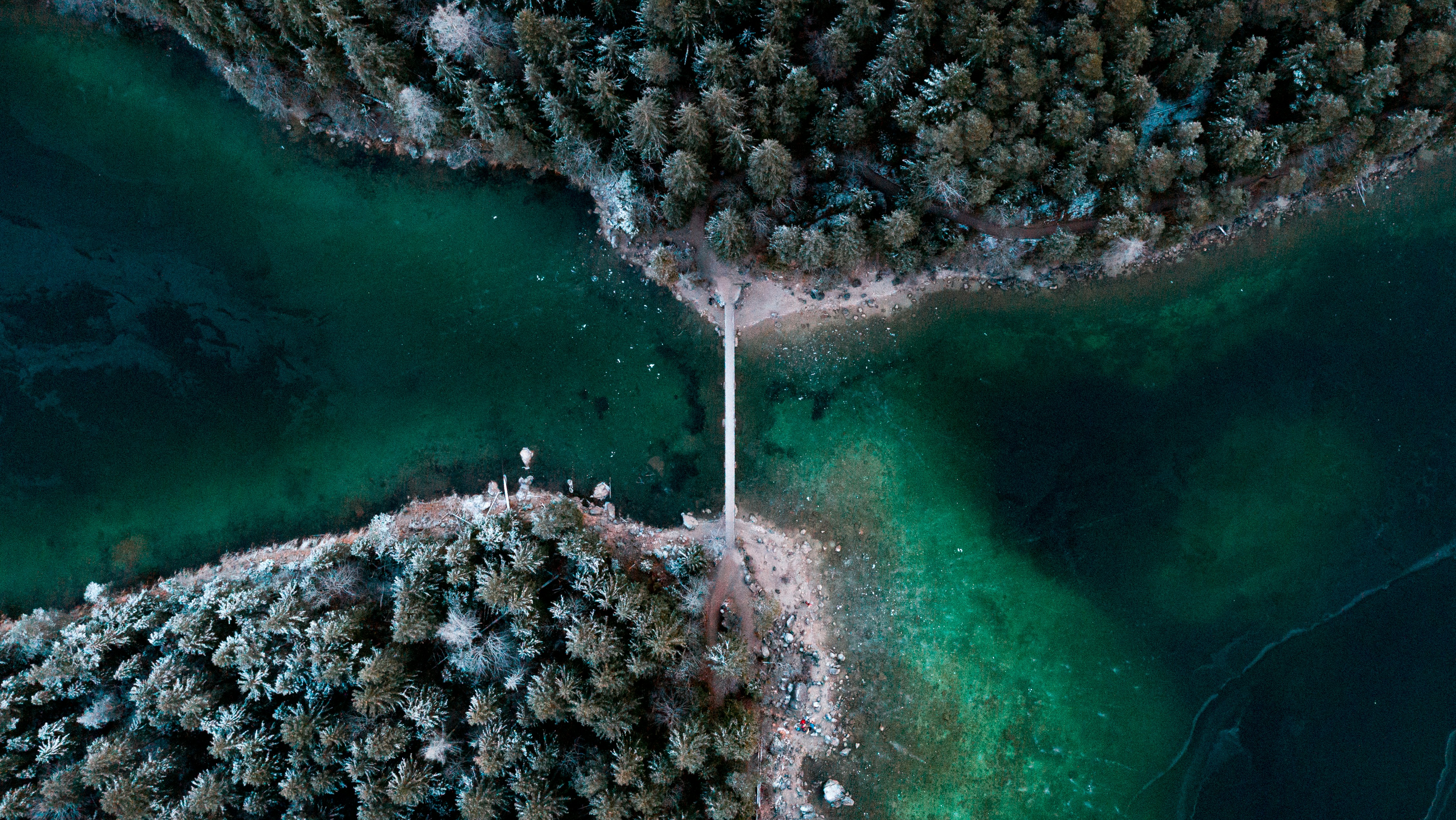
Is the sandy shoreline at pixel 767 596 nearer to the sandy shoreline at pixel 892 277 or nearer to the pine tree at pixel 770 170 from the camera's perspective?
the sandy shoreline at pixel 892 277

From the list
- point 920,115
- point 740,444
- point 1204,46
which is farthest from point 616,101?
point 1204,46

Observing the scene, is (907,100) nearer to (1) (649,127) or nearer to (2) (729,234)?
(2) (729,234)

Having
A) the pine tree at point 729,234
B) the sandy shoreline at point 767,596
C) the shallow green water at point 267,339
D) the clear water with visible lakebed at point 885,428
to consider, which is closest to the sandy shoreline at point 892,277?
the clear water with visible lakebed at point 885,428

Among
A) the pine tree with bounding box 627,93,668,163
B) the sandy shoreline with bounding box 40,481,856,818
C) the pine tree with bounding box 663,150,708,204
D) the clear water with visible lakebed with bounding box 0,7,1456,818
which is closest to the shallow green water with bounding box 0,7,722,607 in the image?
the clear water with visible lakebed with bounding box 0,7,1456,818

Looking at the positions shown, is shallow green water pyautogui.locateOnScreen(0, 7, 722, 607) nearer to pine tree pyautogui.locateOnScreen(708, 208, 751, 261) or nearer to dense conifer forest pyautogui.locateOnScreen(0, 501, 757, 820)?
pine tree pyautogui.locateOnScreen(708, 208, 751, 261)

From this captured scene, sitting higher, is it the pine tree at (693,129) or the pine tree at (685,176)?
the pine tree at (693,129)

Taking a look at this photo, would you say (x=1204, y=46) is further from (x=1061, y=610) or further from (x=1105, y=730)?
(x=1105, y=730)

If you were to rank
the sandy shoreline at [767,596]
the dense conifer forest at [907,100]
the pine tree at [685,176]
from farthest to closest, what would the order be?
the sandy shoreline at [767,596] → the pine tree at [685,176] → the dense conifer forest at [907,100]
